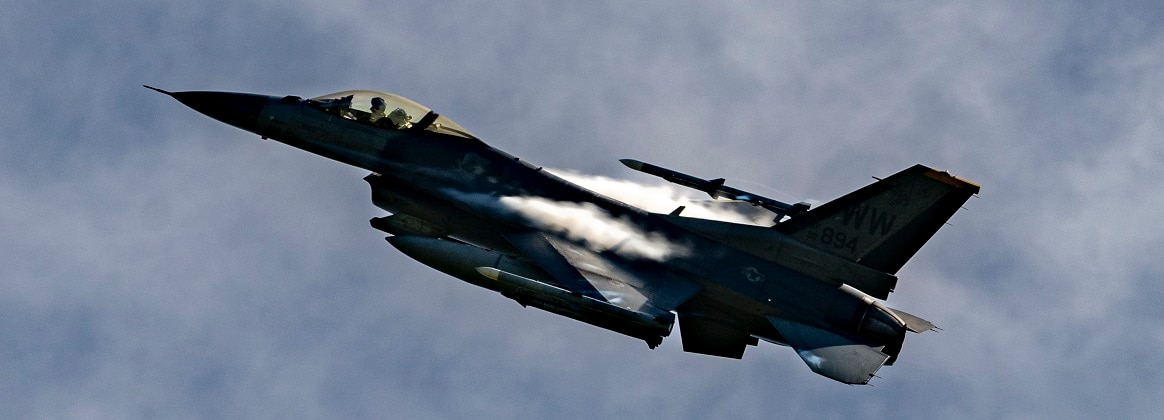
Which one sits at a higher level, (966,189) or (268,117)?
(966,189)

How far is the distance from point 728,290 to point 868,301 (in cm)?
230

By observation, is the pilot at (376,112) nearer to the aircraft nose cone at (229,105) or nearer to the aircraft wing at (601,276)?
the aircraft nose cone at (229,105)

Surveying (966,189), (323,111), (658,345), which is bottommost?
(658,345)

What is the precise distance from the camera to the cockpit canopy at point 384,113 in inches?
1043

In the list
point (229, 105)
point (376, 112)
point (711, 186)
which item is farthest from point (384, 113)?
point (711, 186)

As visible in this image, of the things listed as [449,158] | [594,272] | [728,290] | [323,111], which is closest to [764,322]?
[728,290]

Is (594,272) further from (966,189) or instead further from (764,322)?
(966,189)

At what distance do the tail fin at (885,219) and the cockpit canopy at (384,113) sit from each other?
233 inches

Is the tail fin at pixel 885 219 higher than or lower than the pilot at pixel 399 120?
higher

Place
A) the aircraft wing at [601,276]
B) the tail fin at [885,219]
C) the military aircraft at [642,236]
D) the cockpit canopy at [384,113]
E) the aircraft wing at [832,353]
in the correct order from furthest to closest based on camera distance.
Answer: the cockpit canopy at [384,113] → the tail fin at [885,219] → the military aircraft at [642,236] → the aircraft wing at [601,276] → the aircraft wing at [832,353]

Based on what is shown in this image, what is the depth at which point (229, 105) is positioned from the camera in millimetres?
26719

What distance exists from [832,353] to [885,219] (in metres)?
2.51

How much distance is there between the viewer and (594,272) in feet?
83.5

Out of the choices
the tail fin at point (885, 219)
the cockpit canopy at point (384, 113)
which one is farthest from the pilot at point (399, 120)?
the tail fin at point (885, 219)
